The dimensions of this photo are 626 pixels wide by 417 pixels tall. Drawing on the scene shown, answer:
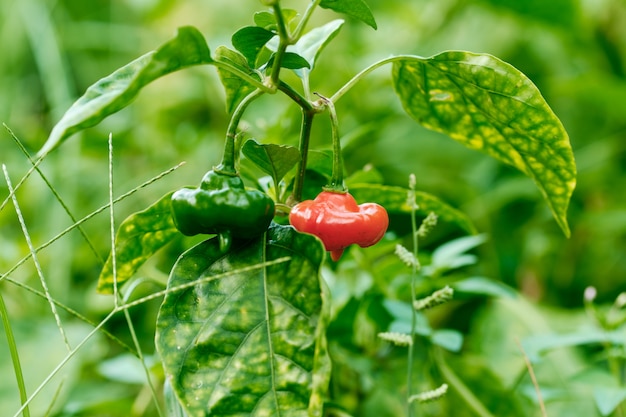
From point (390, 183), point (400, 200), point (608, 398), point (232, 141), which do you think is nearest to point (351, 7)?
point (232, 141)

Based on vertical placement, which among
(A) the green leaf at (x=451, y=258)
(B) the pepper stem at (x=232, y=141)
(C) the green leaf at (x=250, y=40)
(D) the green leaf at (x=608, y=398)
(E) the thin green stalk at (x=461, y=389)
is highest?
(C) the green leaf at (x=250, y=40)

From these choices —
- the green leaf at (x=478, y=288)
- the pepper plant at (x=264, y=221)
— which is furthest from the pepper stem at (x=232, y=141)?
the green leaf at (x=478, y=288)

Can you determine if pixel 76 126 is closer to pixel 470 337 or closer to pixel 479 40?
pixel 470 337

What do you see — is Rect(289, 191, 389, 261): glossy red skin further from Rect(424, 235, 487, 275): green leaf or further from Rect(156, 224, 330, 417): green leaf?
Rect(424, 235, 487, 275): green leaf

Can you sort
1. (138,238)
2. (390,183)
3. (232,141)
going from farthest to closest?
1. (390,183)
2. (138,238)
3. (232,141)

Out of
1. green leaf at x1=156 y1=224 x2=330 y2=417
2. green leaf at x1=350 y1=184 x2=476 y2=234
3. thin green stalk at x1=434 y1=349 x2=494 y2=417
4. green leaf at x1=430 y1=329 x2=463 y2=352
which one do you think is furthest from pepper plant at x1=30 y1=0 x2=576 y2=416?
thin green stalk at x1=434 y1=349 x2=494 y2=417

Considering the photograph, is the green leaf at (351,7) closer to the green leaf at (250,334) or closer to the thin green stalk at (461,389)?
the green leaf at (250,334)

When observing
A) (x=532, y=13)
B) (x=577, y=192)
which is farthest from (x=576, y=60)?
(x=577, y=192)

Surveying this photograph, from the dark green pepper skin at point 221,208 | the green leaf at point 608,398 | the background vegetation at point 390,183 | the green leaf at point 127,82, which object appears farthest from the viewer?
the background vegetation at point 390,183

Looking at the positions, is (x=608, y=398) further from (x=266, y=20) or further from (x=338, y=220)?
(x=266, y=20)
